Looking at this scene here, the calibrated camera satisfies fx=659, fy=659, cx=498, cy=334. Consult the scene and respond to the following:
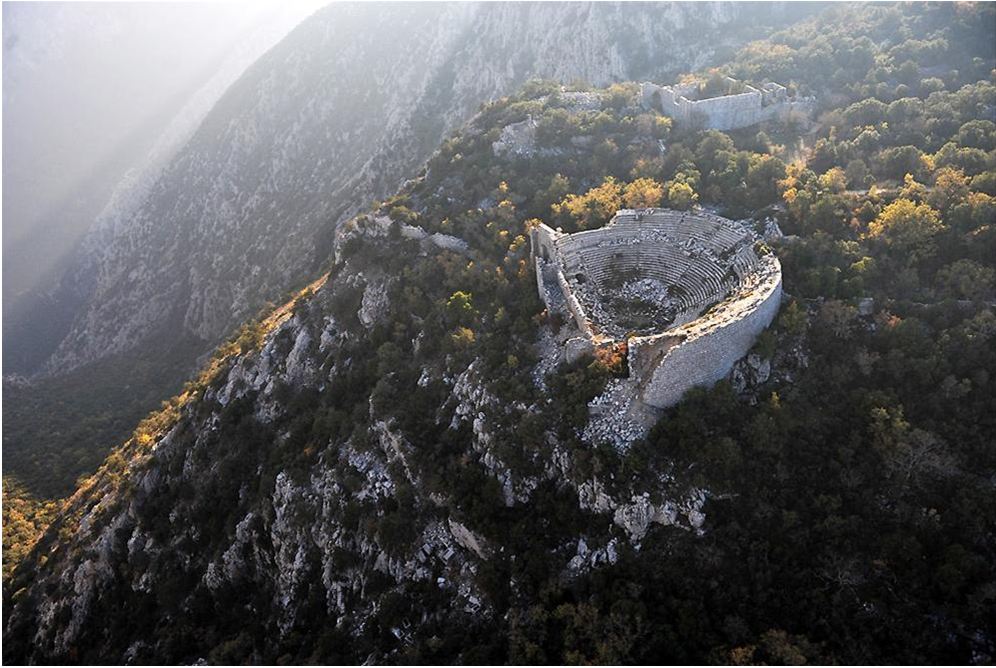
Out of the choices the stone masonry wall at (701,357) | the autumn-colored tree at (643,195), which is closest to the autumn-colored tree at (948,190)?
the stone masonry wall at (701,357)

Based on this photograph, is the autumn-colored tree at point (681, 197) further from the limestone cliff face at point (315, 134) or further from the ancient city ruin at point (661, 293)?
the limestone cliff face at point (315, 134)

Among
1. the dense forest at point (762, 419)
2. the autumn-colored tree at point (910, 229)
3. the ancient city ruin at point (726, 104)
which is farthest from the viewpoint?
the ancient city ruin at point (726, 104)

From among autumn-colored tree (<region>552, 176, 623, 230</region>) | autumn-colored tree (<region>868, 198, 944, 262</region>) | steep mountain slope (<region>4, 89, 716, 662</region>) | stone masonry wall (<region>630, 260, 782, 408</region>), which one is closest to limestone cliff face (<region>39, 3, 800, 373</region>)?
steep mountain slope (<region>4, 89, 716, 662</region>)

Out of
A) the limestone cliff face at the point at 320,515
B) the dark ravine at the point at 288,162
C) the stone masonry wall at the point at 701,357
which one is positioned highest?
the stone masonry wall at the point at 701,357

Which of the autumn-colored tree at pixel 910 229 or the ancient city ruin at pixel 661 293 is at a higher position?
the ancient city ruin at pixel 661 293

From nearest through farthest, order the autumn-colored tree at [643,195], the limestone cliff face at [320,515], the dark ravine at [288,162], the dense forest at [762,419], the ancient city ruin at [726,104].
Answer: the dense forest at [762,419] < the limestone cliff face at [320,515] < the autumn-colored tree at [643,195] < the ancient city ruin at [726,104] < the dark ravine at [288,162]

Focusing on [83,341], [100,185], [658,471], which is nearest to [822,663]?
[658,471]

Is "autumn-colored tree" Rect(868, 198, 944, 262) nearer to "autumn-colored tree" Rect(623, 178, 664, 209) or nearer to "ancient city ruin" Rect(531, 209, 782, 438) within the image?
"ancient city ruin" Rect(531, 209, 782, 438)

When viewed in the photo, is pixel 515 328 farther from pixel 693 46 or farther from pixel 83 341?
pixel 83 341
